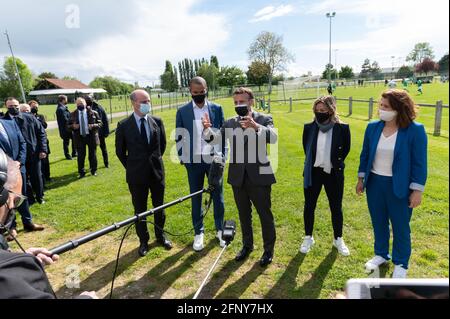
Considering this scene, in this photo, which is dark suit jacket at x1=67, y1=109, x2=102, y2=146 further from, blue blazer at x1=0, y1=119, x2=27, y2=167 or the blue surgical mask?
the blue surgical mask

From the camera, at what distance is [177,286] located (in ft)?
11.9

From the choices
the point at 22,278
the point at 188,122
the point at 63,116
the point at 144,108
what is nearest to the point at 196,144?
the point at 188,122

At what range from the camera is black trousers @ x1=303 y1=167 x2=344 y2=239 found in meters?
3.98

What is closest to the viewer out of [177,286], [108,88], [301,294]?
[301,294]

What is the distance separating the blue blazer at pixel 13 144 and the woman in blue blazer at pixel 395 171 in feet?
17.7

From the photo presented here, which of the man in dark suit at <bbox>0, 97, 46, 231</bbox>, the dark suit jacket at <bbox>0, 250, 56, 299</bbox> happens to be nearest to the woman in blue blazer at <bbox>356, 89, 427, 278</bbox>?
the dark suit jacket at <bbox>0, 250, 56, 299</bbox>

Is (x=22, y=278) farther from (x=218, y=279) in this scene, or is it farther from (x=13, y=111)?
(x=13, y=111)

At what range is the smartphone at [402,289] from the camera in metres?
0.95

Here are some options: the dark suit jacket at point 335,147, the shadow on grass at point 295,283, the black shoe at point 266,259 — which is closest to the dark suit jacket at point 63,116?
the black shoe at point 266,259

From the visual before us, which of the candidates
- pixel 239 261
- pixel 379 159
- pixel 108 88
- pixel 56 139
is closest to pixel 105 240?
pixel 239 261

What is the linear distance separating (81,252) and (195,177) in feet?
6.75
